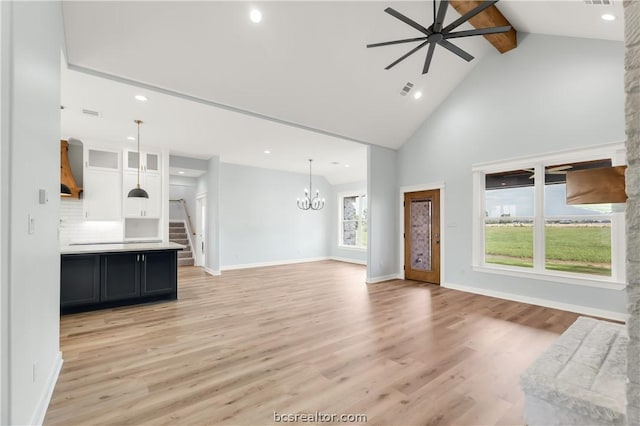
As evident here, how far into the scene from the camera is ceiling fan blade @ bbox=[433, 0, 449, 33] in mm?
2545

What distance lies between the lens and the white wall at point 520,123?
4148 mm

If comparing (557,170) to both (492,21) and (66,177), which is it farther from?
(66,177)

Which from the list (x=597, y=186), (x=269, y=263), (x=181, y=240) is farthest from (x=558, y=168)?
(x=181, y=240)

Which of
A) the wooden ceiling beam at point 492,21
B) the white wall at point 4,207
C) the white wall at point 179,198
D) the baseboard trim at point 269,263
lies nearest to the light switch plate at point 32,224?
the white wall at point 4,207

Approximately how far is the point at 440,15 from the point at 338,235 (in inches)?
313

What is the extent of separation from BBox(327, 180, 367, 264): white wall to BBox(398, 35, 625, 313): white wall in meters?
3.15

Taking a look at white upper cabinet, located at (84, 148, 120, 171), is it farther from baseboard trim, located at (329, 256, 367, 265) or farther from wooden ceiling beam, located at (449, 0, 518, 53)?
wooden ceiling beam, located at (449, 0, 518, 53)

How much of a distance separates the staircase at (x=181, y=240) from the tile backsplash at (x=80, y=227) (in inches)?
117

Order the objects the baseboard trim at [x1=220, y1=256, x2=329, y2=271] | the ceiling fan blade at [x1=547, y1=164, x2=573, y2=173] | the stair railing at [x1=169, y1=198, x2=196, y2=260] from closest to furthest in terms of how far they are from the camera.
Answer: the ceiling fan blade at [x1=547, y1=164, x2=573, y2=173] < the baseboard trim at [x1=220, y1=256, x2=329, y2=271] < the stair railing at [x1=169, y1=198, x2=196, y2=260]

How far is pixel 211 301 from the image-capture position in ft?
16.1

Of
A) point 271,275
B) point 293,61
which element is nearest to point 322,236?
point 271,275

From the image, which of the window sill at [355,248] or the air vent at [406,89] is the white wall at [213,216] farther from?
the air vent at [406,89]

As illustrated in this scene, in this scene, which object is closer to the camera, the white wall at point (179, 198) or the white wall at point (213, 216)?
the white wall at point (213, 216)

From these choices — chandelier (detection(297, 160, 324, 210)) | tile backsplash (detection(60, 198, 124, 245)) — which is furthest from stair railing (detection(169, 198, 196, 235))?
chandelier (detection(297, 160, 324, 210))
